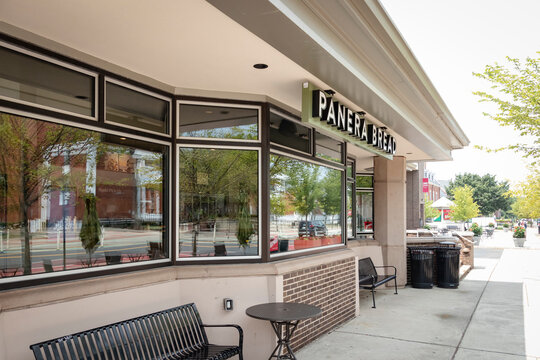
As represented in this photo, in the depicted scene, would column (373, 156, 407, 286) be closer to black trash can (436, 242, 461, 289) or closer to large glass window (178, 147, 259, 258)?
black trash can (436, 242, 461, 289)

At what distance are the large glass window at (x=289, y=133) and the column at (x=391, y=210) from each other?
528 cm

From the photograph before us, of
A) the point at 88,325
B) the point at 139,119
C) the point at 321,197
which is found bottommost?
the point at 88,325

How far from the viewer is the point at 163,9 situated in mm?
3580

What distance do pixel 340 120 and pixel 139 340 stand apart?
381 cm

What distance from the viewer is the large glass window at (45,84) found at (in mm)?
4035

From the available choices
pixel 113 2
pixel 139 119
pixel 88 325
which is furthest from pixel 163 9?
pixel 88 325

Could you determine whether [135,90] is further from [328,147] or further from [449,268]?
[449,268]

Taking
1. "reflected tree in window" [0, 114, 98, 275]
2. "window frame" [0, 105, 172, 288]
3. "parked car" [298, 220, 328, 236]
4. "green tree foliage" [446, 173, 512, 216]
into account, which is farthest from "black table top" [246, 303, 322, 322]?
"green tree foliage" [446, 173, 512, 216]

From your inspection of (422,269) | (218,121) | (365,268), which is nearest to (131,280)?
(218,121)

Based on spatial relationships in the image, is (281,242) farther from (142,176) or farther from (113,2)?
(113,2)

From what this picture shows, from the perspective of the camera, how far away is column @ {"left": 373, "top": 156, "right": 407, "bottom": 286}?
1176 centimetres

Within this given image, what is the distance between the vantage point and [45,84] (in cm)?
434

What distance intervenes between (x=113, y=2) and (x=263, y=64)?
1875 millimetres

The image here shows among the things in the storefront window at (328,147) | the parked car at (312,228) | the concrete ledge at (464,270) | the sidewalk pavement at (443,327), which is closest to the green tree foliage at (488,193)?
the concrete ledge at (464,270)
